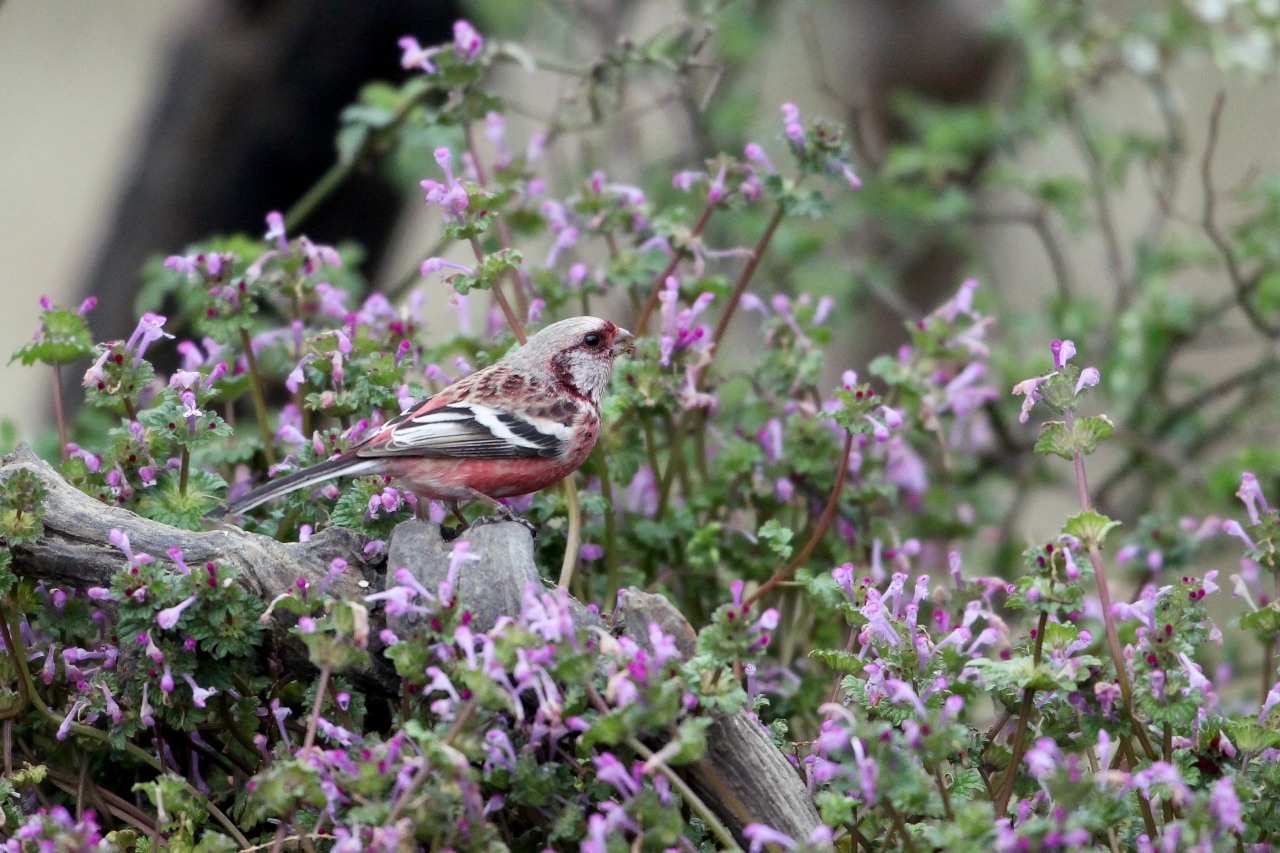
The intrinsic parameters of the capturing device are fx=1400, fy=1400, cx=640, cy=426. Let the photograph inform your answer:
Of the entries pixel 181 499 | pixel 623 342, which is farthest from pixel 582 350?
pixel 181 499

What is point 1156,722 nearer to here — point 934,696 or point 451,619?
point 934,696

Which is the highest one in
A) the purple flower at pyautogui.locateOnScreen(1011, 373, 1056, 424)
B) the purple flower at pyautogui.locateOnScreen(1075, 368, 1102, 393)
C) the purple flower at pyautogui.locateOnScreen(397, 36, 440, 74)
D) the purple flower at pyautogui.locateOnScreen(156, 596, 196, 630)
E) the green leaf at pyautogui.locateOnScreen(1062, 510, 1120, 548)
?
the purple flower at pyautogui.locateOnScreen(397, 36, 440, 74)

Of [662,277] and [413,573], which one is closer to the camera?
[413,573]

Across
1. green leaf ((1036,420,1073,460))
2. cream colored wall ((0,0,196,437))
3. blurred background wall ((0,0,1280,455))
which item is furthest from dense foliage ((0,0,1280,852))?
cream colored wall ((0,0,196,437))

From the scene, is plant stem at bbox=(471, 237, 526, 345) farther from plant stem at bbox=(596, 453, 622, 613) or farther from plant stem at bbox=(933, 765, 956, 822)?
plant stem at bbox=(933, 765, 956, 822)

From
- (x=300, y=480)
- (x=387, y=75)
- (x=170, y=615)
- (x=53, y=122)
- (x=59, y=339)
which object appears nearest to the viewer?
(x=170, y=615)

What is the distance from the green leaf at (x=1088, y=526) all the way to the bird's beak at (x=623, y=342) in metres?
1.33

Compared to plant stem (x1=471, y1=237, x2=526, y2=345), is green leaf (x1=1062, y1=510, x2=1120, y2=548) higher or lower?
lower

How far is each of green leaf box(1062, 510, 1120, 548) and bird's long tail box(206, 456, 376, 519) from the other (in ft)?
4.54

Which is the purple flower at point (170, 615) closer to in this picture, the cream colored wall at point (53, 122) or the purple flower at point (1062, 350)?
the purple flower at point (1062, 350)

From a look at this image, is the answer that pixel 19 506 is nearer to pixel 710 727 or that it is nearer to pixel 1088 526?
pixel 710 727

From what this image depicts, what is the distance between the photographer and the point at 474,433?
3.15m

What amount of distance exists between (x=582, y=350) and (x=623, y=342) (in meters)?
0.10

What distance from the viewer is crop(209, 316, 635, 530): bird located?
2887mm
